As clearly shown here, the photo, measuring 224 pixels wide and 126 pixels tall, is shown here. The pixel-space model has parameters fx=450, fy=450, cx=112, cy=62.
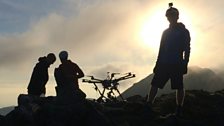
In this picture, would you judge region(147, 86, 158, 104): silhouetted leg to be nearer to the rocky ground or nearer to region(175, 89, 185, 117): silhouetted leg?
the rocky ground

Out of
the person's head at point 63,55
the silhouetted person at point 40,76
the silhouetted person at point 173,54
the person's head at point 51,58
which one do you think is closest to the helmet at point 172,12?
the silhouetted person at point 173,54

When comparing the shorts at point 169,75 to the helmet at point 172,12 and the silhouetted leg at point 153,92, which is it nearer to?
the silhouetted leg at point 153,92

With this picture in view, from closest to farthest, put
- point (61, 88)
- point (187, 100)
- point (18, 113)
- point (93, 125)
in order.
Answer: point (93, 125), point (61, 88), point (18, 113), point (187, 100)

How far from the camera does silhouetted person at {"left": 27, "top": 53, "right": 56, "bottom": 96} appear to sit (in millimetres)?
20359

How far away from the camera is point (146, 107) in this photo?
58.8 ft

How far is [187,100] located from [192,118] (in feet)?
8.64

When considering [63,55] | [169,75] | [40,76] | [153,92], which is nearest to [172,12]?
[169,75]

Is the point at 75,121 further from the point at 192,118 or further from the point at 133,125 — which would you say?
the point at 192,118

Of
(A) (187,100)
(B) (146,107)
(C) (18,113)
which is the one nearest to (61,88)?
(C) (18,113)

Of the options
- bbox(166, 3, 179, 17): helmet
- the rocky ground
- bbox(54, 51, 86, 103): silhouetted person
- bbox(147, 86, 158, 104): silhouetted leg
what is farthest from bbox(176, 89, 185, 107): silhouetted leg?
bbox(54, 51, 86, 103): silhouetted person

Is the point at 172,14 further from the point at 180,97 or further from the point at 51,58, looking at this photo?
the point at 51,58

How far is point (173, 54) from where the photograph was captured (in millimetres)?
17359

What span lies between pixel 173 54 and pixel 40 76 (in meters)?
6.48

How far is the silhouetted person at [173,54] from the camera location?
17.1 metres
